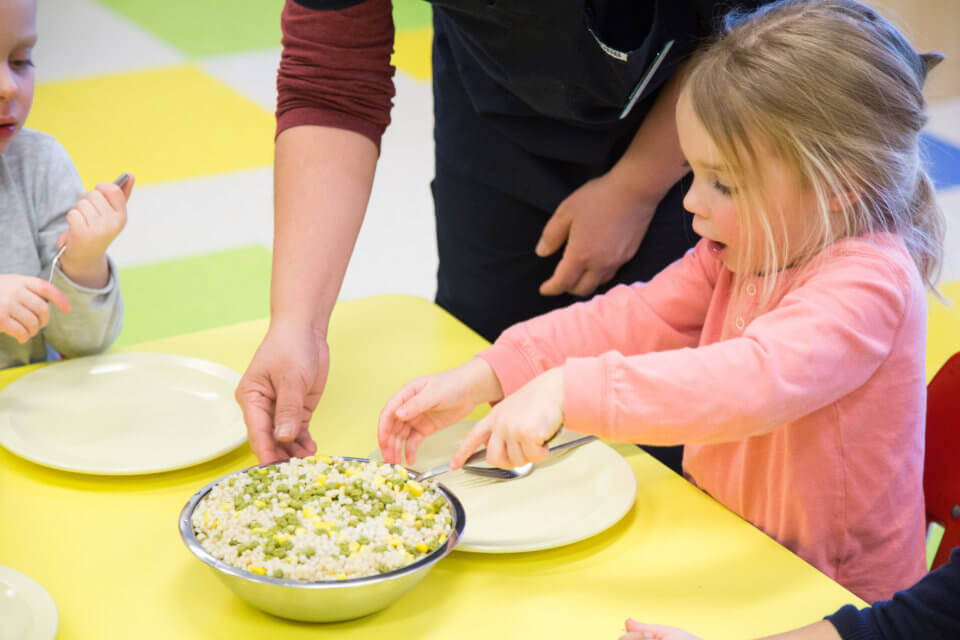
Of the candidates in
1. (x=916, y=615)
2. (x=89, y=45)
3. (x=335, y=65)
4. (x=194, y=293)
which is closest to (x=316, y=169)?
(x=335, y=65)

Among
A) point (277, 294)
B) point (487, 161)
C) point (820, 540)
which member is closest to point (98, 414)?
point (277, 294)

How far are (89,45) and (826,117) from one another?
4389 millimetres

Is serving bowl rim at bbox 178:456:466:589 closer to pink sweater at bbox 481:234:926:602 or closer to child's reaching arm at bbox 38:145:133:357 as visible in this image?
pink sweater at bbox 481:234:926:602

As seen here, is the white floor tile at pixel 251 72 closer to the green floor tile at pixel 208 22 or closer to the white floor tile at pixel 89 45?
the green floor tile at pixel 208 22

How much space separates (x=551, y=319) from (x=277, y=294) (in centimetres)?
31

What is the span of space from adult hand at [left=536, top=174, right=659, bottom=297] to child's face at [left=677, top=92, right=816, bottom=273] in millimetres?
277

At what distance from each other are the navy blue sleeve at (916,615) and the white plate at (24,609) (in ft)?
1.91

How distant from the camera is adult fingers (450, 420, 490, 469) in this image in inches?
36.4

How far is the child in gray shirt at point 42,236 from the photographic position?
3.93 feet

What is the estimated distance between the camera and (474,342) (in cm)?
136

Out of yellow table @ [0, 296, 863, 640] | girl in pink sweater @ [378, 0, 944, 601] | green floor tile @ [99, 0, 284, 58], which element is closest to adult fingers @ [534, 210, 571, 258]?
girl in pink sweater @ [378, 0, 944, 601]

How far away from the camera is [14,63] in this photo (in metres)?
1.40

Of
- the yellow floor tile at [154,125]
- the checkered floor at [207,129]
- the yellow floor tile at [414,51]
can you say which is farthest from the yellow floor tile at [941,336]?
the yellow floor tile at [414,51]

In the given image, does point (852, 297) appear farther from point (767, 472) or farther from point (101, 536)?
point (101, 536)
